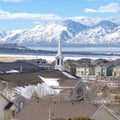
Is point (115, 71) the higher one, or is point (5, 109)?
point (5, 109)

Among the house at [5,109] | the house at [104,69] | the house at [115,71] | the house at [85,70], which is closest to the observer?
the house at [5,109]

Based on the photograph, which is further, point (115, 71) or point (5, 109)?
point (115, 71)

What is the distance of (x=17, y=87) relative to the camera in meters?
49.4

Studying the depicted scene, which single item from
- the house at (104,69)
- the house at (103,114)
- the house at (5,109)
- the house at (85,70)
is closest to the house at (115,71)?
the house at (104,69)

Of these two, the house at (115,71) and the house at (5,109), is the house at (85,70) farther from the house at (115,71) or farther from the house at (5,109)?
the house at (5,109)

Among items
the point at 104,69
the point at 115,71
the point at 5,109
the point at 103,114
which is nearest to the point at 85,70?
the point at 104,69

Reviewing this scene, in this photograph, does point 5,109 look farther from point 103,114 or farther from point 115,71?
point 115,71

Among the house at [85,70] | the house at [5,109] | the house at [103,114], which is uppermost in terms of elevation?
the house at [5,109]

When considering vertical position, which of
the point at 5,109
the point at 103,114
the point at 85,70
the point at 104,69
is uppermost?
the point at 5,109

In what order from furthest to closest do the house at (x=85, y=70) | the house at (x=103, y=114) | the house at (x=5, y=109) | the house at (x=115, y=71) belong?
the house at (x=85, y=70), the house at (x=115, y=71), the house at (x=103, y=114), the house at (x=5, y=109)

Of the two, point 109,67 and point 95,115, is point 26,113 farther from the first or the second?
point 109,67

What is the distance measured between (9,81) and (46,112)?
997 inches

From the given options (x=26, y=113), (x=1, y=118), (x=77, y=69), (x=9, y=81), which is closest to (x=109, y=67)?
(x=77, y=69)

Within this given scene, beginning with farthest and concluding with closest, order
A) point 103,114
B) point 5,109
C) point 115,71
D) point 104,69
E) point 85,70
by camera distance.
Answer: point 85,70 → point 104,69 → point 115,71 → point 103,114 → point 5,109
